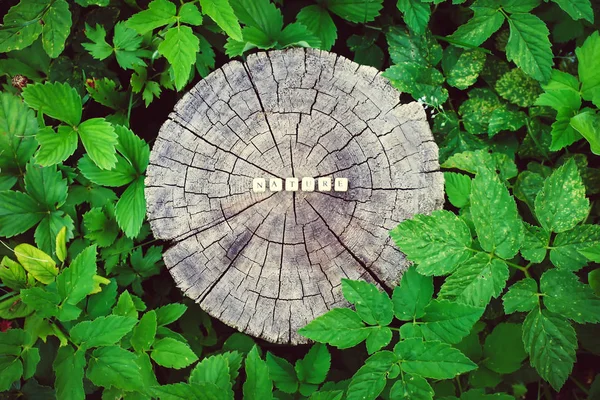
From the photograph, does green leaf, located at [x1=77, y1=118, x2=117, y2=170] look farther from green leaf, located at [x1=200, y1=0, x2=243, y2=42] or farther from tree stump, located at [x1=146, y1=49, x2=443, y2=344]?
green leaf, located at [x1=200, y1=0, x2=243, y2=42]

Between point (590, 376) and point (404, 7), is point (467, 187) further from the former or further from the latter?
point (590, 376)

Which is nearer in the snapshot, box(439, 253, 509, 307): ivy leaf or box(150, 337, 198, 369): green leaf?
box(439, 253, 509, 307): ivy leaf

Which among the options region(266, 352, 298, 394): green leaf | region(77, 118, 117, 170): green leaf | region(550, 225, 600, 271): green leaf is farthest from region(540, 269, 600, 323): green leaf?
region(77, 118, 117, 170): green leaf

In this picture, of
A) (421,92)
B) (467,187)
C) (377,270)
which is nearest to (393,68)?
(421,92)

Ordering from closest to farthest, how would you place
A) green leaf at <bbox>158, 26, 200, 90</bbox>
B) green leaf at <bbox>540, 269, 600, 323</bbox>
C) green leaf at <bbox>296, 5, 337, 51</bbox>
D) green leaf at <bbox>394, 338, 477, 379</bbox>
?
green leaf at <bbox>394, 338, 477, 379</bbox> < green leaf at <bbox>540, 269, 600, 323</bbox> < green leaf at <bbox>158, 26, 200, 90</bbox> < green leaf at <bbox>296, 5, 337, 51</bbox>

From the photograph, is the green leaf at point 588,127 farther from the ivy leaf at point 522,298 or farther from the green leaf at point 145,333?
the green leaf at point 145,333

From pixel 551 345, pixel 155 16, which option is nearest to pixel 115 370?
pixel 155 16

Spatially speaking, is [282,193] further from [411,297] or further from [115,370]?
[115,370]
